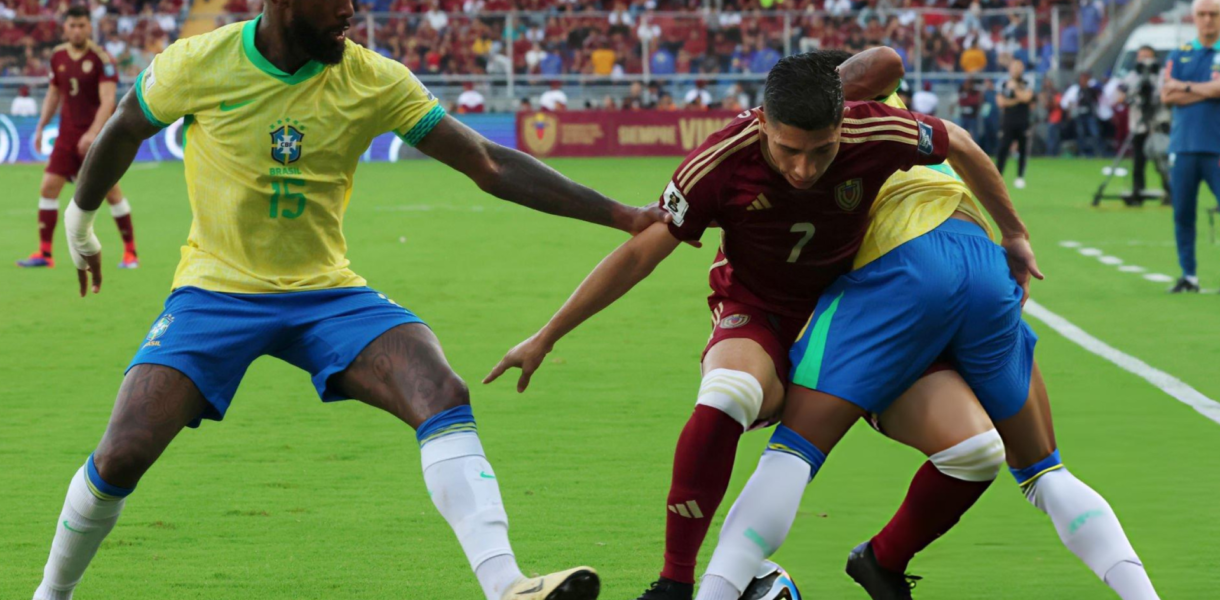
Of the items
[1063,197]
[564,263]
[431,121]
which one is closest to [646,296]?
[564,263]

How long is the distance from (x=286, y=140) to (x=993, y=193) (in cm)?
200

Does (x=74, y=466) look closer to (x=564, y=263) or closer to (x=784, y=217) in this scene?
(x=784, y=217)

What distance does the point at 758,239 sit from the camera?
4340 millimetres

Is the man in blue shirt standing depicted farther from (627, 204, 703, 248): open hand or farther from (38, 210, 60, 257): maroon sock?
(38, 210, 60, 257): maroon sock

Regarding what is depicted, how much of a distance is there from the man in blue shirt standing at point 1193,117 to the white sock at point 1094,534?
26.0 ft

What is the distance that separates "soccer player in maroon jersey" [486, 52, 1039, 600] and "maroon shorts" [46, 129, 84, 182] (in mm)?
10012

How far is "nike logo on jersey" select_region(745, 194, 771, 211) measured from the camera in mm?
4219

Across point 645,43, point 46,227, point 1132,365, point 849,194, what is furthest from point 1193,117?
point 645,43

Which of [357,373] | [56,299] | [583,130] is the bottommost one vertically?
[583,130]

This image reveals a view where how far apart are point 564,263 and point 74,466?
789cm

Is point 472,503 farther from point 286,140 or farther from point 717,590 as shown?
point 286,140

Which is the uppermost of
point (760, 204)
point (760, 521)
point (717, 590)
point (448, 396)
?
point (760, 204)

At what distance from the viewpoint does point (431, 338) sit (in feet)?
14.6

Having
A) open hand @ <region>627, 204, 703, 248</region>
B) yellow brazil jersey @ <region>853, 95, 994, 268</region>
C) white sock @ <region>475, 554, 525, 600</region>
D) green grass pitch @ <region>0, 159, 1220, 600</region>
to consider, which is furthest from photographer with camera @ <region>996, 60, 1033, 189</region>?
white sock @ <region>475, 554, 525, 600</region>
